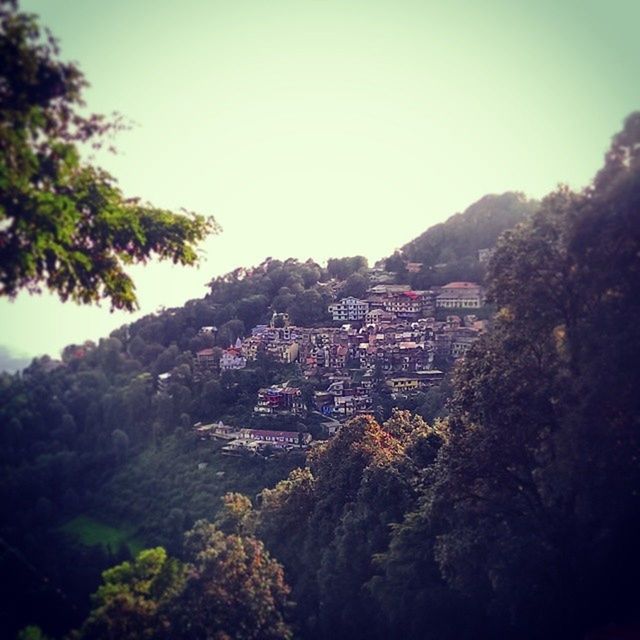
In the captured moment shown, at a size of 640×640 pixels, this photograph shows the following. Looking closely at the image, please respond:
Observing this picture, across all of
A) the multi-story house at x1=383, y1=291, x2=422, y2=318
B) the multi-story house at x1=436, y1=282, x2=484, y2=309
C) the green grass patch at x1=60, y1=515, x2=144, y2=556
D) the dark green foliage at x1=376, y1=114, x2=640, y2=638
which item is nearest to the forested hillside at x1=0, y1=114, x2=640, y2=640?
the dark green foliage at x1=376, y1=114, x2=640, y2=638

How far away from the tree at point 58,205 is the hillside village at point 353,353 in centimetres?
2046

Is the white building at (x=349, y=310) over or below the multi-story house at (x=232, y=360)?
over

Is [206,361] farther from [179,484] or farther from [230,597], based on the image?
[230,597]

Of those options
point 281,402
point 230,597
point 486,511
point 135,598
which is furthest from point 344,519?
point 281,402

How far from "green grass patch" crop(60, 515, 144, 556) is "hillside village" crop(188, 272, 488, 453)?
5.74m

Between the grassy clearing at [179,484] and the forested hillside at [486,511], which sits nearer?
the forested hillside at [486,511]

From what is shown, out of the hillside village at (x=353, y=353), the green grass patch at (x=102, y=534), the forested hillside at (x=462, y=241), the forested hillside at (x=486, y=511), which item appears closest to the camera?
the forested hillside at (x=486, y=511)

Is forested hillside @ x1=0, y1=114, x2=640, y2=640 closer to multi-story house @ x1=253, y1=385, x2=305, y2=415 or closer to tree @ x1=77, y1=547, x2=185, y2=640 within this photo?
tree @ x1=77, y1=547, x2=185, y2=640

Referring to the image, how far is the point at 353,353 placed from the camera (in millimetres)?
35094

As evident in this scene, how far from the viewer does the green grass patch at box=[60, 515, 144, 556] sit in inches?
779

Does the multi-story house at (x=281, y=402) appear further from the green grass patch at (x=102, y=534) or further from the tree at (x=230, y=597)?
the tree at (x=230, y=597)

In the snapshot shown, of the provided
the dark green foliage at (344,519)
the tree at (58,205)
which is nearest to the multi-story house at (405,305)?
the dark green foliage at (344,519)

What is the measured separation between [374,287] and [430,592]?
3567 centimetres

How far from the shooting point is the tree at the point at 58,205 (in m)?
4.38
